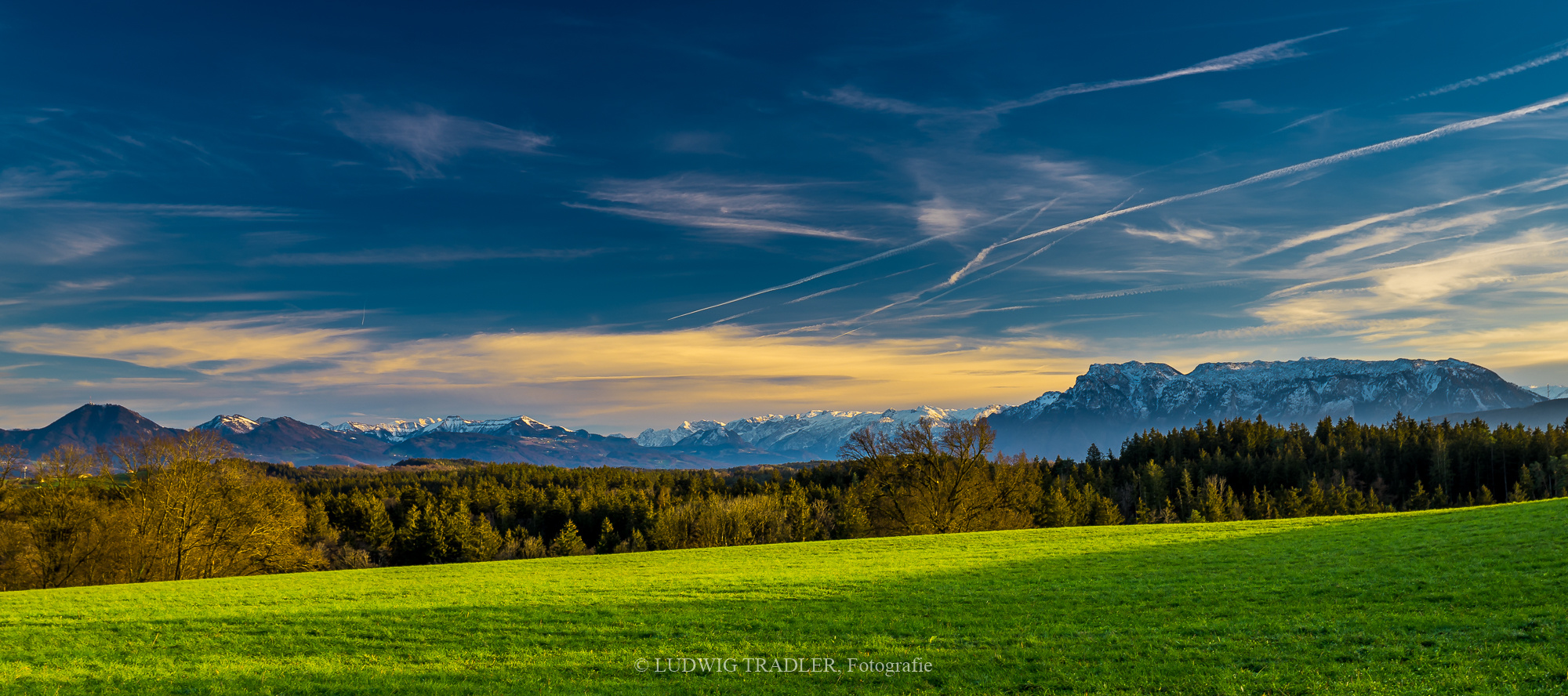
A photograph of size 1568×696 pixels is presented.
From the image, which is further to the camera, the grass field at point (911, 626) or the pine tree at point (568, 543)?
the pine tree at point (568, 543)

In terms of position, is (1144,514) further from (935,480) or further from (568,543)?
(568,543)

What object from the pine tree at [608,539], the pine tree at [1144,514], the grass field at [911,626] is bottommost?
the pine tree at [608,539]

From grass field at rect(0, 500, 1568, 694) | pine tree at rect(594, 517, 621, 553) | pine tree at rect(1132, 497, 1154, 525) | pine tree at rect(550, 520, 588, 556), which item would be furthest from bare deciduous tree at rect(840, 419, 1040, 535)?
pine tree at rect(550, 520, 588, 556)

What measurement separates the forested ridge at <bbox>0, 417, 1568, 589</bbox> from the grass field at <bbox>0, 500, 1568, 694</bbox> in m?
21.8

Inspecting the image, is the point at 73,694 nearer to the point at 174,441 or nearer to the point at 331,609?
the point at 331,609

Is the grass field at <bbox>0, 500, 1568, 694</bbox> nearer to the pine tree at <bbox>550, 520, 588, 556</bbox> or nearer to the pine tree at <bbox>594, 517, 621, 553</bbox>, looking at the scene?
the pine tree at <bbox>550, 520, 588, 556</bbox>

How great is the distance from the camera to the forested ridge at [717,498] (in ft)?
181

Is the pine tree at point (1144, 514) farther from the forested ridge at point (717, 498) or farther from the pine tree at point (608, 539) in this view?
the pine tree at point (608, 539)

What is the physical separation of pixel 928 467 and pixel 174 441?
63648 mm

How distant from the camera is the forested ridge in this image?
5516 centimetres

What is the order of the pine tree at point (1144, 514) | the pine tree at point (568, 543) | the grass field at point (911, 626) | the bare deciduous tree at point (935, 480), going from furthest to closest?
1. the pine tree at point (568, 543)
2. the pine tree at point (1144, 514)
3. the bare deciduous tree at point (935, 480)
4. the grass field at point (911, 626)

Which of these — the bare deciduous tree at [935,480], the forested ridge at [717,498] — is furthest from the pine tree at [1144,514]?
the bare deciduous tree at [935,480]

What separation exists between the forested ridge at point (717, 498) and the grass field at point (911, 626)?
21.8 m

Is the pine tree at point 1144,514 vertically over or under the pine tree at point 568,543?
over
